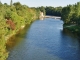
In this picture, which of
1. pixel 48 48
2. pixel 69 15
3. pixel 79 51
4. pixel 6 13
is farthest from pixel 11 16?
pixel 69 15

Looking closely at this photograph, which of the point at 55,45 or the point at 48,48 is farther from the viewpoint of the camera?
the point at 55,45

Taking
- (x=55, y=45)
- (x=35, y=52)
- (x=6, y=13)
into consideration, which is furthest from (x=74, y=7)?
(x=35, y=52)

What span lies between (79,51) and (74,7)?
61572mm

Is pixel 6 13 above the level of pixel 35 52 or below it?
above

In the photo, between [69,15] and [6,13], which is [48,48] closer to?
[6,13]

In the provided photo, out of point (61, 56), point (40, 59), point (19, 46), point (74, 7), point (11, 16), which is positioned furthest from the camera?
point (74, 7)

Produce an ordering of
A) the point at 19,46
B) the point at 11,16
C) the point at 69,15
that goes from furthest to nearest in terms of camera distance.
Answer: the point at 69,15 → the point at 11,16 → the point at 19,46

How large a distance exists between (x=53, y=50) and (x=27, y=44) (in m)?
7.93

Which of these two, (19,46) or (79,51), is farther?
(19,46)

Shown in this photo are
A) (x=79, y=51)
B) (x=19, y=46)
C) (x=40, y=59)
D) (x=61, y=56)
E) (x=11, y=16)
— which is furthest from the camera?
(x=11, y=16)

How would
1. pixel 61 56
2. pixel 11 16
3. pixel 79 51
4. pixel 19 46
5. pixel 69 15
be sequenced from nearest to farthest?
pixel 61 56
pixel 79 51
pixel 19 46
pixel 11 16
pixel 69 15

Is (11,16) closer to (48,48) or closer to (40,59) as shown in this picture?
(48,48)

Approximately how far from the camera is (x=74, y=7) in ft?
351

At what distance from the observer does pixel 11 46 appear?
50656 mm
